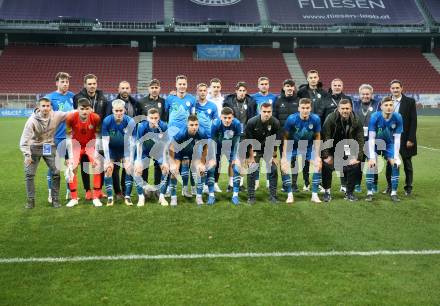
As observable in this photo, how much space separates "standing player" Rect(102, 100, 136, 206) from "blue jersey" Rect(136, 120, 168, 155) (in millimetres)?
164

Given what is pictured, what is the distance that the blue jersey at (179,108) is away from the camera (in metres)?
8.97

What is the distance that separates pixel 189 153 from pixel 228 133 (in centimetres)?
75

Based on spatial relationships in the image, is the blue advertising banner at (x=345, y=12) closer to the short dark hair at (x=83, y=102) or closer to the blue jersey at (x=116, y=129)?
the blue jersey at (x=116, y=129)

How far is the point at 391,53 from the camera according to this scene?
43844 millimetres

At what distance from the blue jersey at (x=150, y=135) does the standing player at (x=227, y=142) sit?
882 mm

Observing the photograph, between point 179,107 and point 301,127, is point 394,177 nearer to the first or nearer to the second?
point 301,127

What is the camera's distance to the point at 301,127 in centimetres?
812

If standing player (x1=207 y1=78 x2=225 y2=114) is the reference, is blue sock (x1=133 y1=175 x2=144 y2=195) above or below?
below

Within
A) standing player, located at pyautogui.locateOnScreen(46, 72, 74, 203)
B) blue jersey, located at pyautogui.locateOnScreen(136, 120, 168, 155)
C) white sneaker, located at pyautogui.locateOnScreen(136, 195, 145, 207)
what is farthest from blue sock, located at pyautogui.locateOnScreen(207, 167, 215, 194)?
standing player, located at pyautogui.locateOnScreen(46, 72, 74, 203)

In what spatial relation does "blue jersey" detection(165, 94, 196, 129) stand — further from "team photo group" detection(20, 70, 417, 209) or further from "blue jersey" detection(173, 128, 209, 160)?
"blue jersey" detection(173, 128, 209, 160)

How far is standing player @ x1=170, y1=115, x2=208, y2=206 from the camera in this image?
7840mm

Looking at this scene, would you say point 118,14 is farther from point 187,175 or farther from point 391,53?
point 187,175

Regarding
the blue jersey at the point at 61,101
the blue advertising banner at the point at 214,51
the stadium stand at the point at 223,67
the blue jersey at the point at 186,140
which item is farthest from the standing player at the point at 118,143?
the blue advertising banner at the point at 214,51

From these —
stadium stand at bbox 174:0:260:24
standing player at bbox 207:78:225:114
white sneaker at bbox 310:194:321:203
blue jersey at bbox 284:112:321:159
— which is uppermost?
stadium stand at bbox 174:0:260:24
